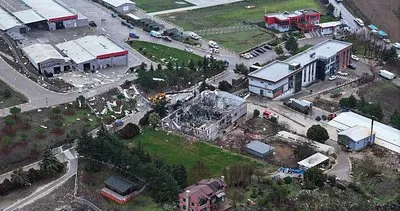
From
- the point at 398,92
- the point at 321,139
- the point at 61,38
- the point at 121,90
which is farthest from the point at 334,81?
the point at 61,38

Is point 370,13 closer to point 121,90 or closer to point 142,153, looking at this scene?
point 121,90

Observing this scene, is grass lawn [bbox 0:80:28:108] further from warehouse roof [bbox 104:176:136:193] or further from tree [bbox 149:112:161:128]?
warehouse roof [bbox 104:176:136:193]

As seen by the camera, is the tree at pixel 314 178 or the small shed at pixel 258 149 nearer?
the tree at pixel 314 178

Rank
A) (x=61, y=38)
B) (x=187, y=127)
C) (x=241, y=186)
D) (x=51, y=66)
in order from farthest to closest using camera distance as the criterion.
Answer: (x=61, y=38)
(x=51, y=66)
(x=187, y=127)
(x=241, y=186)

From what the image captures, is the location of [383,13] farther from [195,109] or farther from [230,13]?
[195,109]

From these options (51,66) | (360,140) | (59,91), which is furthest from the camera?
(51,66)

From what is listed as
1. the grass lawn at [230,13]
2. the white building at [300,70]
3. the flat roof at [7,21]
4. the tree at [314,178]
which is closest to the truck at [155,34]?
the grass lawn at [230,13]

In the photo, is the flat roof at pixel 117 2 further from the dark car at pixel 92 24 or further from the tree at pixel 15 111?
the tree at pixel 15 111
